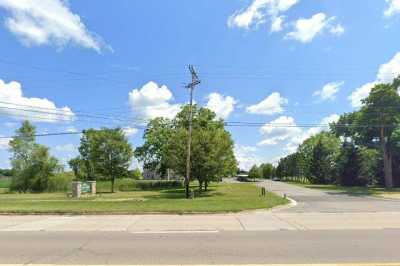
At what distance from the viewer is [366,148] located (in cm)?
6369

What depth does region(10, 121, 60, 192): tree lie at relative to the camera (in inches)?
2387

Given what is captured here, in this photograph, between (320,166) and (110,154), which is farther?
(320,166)

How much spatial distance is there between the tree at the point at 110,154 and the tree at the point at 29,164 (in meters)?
6.67

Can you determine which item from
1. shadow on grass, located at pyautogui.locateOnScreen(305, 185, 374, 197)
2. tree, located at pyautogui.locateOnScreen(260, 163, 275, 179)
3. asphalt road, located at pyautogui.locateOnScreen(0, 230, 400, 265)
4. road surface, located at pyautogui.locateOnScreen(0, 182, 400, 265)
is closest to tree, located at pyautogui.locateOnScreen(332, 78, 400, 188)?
shadow on grass, located at pyautogui.locateOnScreen(305, 185, 374, 197)

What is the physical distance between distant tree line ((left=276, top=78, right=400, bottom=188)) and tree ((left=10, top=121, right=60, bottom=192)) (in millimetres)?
40685

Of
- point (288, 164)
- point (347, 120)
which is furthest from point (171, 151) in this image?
point (288, 164)

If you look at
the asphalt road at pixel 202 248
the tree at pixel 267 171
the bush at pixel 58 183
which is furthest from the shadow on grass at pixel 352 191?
the tree at pixel 267 171

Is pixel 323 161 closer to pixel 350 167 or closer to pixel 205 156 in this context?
pixel 350 167

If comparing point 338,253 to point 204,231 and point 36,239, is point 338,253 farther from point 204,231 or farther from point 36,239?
point 36,239

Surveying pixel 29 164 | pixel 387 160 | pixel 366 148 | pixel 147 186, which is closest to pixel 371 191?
pixel 387 160

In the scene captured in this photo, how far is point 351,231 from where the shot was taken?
13.1 m

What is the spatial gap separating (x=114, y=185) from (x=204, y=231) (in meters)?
53.8

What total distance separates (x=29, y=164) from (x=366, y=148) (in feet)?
165

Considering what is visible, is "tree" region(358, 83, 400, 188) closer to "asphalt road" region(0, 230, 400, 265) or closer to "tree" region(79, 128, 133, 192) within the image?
"tree" region(79, 128, 133, 192)
